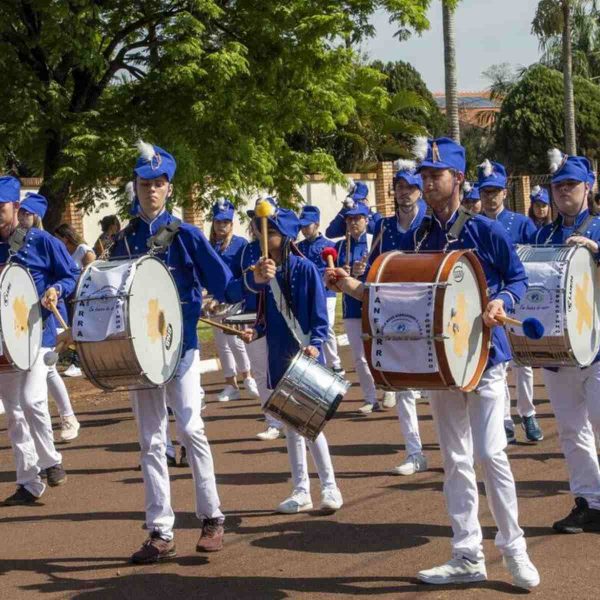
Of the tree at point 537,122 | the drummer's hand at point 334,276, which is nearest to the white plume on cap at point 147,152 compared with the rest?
the drummer's hand at point 334,276

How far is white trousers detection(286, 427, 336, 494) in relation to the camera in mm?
8258

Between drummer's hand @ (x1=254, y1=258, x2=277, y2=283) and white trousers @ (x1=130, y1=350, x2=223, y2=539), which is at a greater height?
drummer's hand @ (x1=254, y1=258, x2=277, y2=283)

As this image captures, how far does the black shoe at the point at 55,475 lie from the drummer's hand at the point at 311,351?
106 inches

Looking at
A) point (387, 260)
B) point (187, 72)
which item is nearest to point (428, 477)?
point (387, 260)

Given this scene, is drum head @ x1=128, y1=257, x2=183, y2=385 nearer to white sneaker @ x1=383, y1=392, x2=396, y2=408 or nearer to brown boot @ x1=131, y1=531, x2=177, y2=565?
Result: brown boot @ x1=131, y1=531, x2=177, y2=565

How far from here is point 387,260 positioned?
6.28m

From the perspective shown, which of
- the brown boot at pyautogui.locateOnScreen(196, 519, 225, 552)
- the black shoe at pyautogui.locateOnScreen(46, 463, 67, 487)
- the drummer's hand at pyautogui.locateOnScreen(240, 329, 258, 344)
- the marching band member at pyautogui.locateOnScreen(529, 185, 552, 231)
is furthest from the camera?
the marching band member at pyautogui.locateOnScreen(529, 185, 552, 231)

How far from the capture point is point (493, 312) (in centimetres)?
624

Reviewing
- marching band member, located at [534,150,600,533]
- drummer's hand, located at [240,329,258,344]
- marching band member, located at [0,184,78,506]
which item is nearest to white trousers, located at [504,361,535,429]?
drummer's hand, located at [240,329,258,344]

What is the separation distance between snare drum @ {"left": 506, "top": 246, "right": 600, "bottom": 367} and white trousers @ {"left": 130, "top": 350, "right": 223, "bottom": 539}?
197 centimetres

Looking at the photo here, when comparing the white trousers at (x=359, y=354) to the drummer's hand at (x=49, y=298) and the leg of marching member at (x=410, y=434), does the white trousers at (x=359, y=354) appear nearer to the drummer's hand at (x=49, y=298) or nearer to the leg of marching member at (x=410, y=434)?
the leg of marching member at (x=410, y=434)

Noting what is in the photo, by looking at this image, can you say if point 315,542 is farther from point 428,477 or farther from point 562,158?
point 562,158

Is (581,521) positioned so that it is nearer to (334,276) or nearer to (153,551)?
(334,276)

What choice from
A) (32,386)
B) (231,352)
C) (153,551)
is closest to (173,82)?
(231,352)
